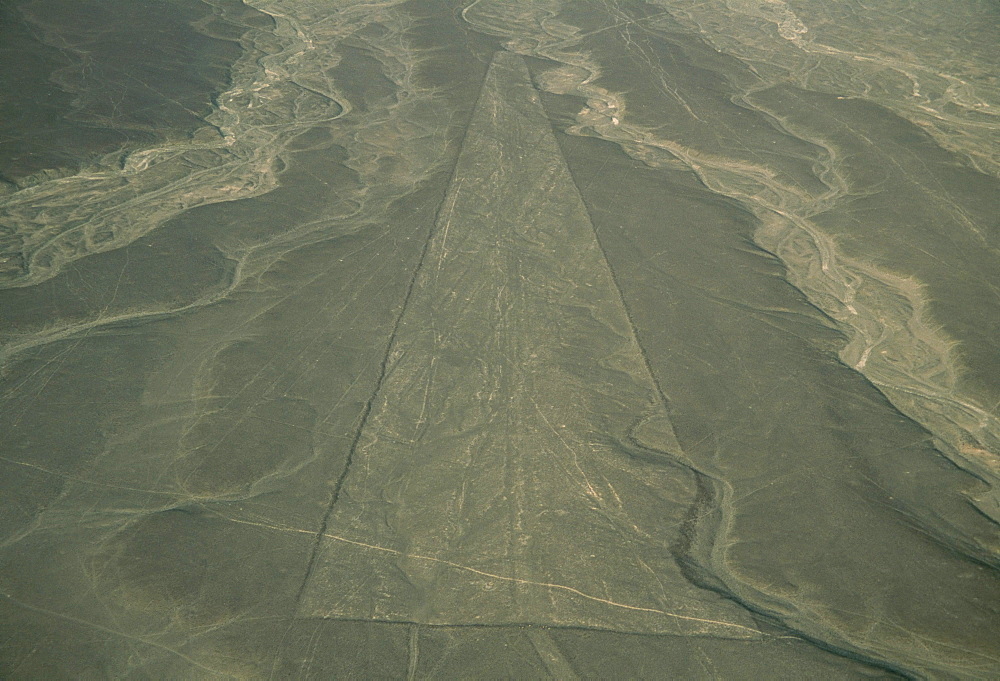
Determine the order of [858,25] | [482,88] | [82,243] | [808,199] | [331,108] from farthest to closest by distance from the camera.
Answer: [858,25], [482,88], [331,108], [808,199], [82,243]

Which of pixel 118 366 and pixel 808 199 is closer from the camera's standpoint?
pixel 118 366

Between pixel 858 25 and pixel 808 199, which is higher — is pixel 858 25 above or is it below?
→ above

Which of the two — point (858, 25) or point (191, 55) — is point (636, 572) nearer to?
point (191, 55)

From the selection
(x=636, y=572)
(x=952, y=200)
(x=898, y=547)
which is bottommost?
(x=636, y=572)

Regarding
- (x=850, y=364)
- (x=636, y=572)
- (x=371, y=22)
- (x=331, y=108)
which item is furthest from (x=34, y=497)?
(x=371, y=22)

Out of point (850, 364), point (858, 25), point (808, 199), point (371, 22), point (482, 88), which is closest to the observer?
point (850, 364)

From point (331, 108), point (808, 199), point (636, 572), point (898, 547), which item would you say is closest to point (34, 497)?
point (636, 572)
